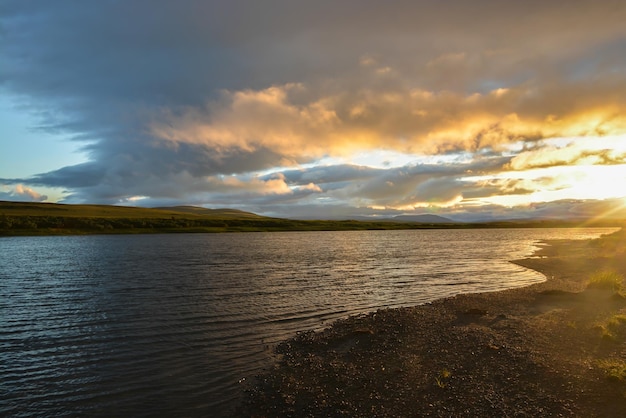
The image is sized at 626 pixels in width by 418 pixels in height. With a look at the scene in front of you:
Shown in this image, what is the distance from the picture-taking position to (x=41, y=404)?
15.9 metres

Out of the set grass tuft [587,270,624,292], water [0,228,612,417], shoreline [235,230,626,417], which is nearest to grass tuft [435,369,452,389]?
shoreline [235,230,626,417]

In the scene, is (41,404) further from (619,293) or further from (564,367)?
(619,293)

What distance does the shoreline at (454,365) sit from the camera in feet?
49.4

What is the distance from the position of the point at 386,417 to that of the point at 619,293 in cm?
2926

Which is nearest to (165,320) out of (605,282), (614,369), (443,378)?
(443,378)

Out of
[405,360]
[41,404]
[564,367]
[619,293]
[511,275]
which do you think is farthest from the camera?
[511,275]

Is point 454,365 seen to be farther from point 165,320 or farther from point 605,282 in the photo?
point 605,282

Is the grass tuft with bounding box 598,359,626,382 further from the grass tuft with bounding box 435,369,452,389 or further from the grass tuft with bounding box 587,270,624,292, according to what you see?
the grass tuft with bounding box 587,270,624,292

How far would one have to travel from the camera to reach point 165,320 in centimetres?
2880

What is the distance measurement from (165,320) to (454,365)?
20269mm

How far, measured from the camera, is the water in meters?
16.9

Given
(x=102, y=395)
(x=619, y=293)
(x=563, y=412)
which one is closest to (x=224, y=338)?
(x=102, y=395)

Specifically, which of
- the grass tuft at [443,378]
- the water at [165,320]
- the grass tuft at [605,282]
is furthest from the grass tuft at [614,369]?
the grass tuft at [605,282]

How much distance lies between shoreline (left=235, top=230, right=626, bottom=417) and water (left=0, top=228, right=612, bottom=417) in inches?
106
